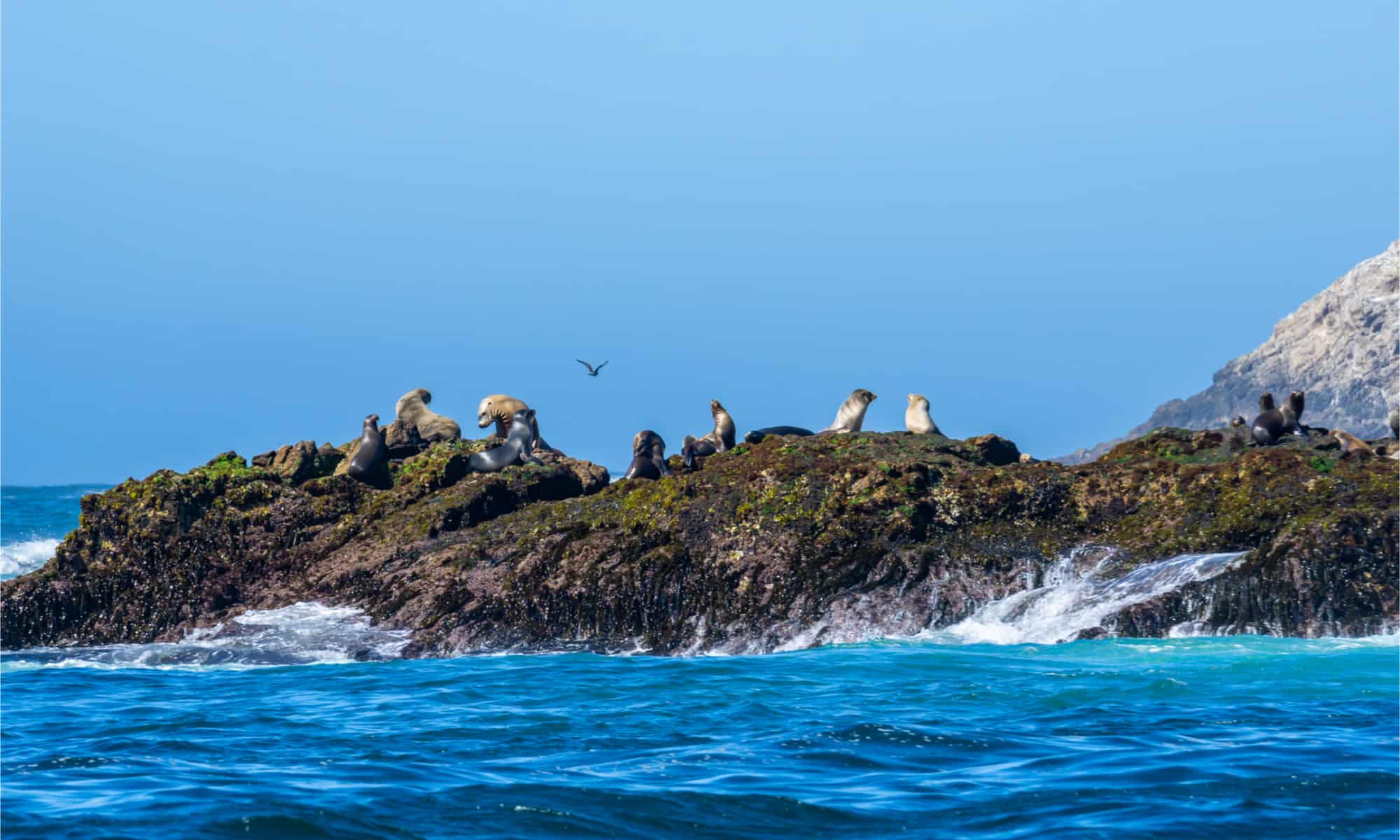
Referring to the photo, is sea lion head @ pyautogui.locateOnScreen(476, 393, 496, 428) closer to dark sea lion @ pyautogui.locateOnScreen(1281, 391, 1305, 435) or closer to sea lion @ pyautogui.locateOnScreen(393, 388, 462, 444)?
sea lion @ pyautogui.locateOnScreen(393, 388, 462, 444)

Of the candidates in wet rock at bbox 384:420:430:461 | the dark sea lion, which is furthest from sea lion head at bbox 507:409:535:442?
the dark sea lion

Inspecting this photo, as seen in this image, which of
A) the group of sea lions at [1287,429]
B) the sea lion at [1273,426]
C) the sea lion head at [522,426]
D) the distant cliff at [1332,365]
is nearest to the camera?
the group of sea lions at [1287,429]

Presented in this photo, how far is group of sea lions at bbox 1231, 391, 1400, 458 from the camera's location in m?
18.6

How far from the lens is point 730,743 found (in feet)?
37.0

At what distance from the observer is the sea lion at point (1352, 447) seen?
18094 mm

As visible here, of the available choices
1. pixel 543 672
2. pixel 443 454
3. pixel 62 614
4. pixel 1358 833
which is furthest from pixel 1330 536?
pixel 62 614

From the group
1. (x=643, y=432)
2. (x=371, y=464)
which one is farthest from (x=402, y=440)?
(x=643, y=432)

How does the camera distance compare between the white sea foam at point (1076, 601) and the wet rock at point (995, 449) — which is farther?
the wet rock at point (995, 449)

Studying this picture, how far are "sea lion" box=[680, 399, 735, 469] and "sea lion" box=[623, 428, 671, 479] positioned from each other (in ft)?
1.66

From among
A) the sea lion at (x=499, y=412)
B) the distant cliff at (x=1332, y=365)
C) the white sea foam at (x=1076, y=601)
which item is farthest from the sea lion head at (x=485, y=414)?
the distant cliff at (x=1332, y=365)

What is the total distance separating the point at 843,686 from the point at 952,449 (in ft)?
23.4

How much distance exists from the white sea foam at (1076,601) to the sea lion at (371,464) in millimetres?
9717

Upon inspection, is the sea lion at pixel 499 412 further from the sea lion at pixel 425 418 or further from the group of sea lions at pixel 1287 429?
the group of sea lions at pixel 1287 429

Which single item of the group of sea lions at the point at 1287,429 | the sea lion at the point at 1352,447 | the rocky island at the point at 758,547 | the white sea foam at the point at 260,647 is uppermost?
the group of sea lions at the point at 1287,429
